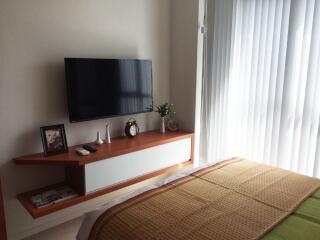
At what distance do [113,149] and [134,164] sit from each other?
27 centimetres

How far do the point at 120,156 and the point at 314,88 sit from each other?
183cm

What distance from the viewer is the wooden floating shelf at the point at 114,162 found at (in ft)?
6.84

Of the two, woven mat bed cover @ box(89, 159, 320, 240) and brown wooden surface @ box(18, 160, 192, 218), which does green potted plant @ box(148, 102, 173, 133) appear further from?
woven mat bed cover @ box(89, 159, 320, 240)

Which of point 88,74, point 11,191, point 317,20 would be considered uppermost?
point 317,20

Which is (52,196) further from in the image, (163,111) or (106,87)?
(163,111)

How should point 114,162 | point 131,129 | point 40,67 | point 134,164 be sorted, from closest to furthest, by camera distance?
point 40,67 → point 114,162 → point 134,164 → point 131,129

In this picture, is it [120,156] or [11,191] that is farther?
[120,156]

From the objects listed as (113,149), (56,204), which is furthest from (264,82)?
(56,204)

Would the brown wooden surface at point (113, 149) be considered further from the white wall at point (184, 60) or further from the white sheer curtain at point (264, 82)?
the white sheer curtain at point (264, 82)

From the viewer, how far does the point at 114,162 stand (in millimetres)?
2348

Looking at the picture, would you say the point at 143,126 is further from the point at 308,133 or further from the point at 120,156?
the point at 308,133

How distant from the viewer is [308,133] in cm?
241

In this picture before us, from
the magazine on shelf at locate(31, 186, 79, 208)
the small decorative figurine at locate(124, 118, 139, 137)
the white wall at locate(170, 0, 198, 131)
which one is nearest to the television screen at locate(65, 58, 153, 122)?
the small decorative figurine at locate(124, 118, 139, 137)

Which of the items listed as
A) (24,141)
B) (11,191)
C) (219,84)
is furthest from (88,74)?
(219,84)
